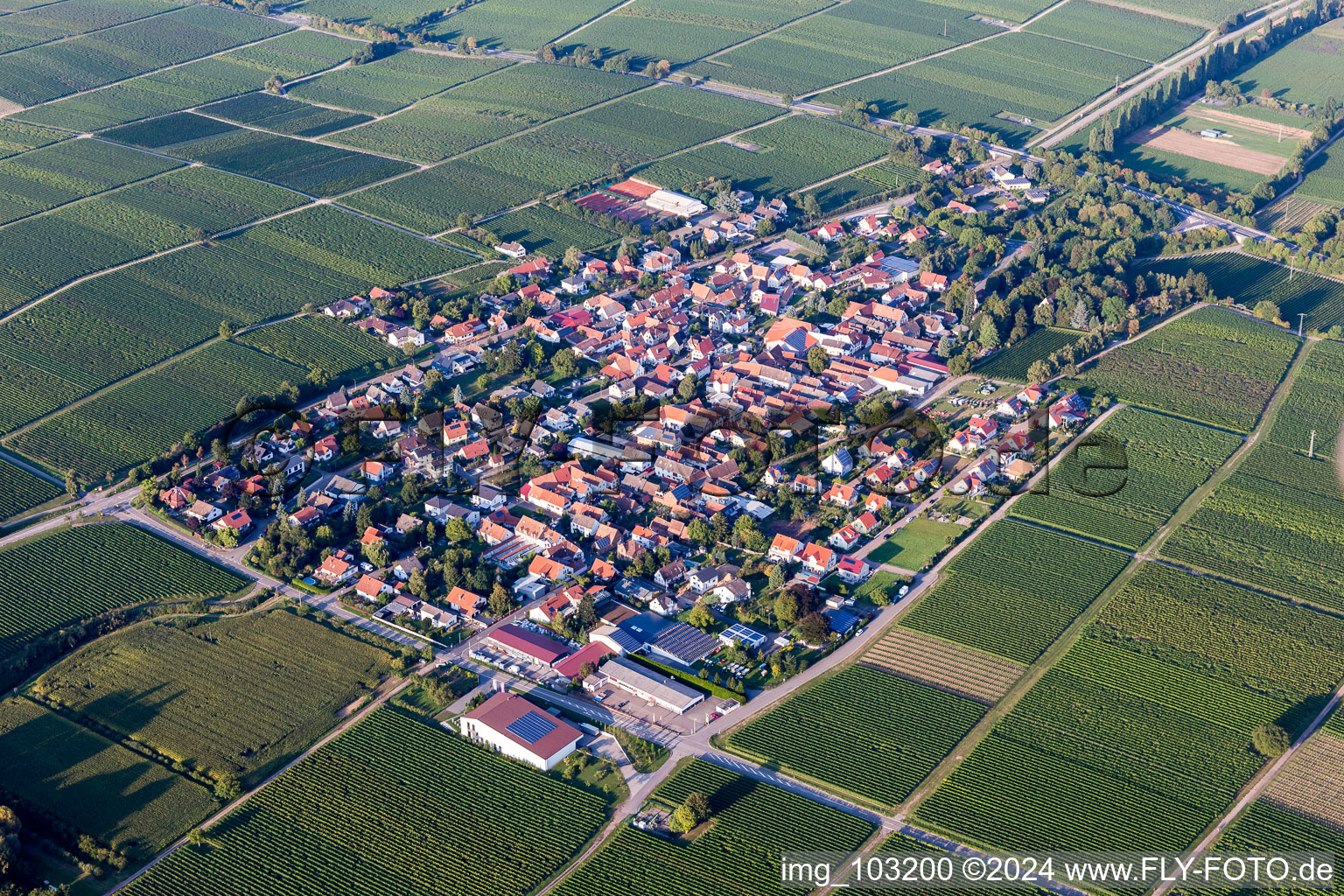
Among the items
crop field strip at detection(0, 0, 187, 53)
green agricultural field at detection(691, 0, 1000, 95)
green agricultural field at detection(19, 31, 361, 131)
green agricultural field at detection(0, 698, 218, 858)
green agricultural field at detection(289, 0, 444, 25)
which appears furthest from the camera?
green agricultural field at detection(289, 0, 444, 25)

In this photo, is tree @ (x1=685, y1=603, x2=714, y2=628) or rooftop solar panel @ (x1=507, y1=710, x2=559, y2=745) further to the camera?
tree @ (x1=685, y1=603, x2=714, y2=628)

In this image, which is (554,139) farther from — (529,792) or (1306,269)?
(529,792)

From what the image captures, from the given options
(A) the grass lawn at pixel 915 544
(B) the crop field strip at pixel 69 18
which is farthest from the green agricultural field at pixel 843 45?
(A) the grass lawn at pixel 915 544

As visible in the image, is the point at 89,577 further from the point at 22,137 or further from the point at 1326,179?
the point at 1326,179

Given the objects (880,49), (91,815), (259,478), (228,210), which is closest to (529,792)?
(91,815)

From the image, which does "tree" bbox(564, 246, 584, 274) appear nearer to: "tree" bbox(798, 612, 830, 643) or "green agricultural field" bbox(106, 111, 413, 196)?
"green agricultural field" bbox(106, 111, 413, 196)

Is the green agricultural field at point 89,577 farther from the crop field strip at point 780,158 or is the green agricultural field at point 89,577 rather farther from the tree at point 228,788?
the crop field strip at point 780,158

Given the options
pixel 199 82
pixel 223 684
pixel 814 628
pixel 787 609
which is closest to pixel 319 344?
pixel 223 684

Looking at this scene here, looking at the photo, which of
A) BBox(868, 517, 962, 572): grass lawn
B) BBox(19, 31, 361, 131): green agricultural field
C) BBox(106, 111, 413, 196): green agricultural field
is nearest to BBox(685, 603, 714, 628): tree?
BBox(868, 517, 962, 572): grass lawn
